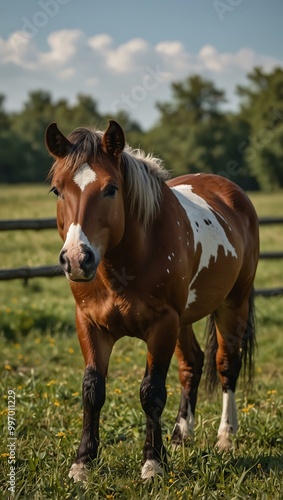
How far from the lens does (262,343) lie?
24.7 feet

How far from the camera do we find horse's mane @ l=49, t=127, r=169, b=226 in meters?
3.13

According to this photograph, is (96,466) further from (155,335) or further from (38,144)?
(38,144)

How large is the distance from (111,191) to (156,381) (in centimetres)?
119

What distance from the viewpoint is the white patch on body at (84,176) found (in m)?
3.05

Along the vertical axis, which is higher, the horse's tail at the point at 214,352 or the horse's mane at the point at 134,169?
the horse's mane at the point at 134,169

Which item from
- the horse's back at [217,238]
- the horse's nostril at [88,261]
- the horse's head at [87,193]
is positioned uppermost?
the horse's head at [87,193]

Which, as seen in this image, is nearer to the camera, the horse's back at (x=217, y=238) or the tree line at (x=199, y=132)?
the horse's back at (x=217, y=238)

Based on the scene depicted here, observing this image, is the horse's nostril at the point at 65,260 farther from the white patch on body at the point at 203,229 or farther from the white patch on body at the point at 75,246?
the white patch on body at the point at 203,229

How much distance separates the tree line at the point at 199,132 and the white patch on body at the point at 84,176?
3495 cm

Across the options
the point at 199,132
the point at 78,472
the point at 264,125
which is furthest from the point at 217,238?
the point at 199,132

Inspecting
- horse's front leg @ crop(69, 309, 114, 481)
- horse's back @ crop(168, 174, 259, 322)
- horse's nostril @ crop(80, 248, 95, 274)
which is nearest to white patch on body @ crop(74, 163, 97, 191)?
horse's nostril @ crop(80, 248, 95, 274)

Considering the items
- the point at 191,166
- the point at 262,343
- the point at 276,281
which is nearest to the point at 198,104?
the point at 191,166

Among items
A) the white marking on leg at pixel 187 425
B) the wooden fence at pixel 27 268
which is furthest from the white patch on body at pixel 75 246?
the wooden fence at pixel 27 268

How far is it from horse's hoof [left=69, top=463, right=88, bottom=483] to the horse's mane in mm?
1472
